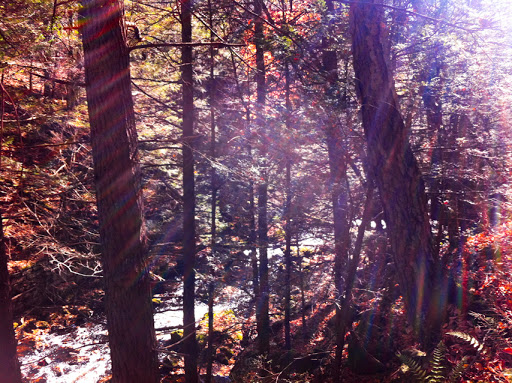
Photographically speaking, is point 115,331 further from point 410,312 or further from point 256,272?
point 256,272

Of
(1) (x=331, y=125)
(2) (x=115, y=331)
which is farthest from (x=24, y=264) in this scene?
(1) (x=331, y=125)

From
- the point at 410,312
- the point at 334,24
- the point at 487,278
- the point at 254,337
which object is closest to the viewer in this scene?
the point at 410,312

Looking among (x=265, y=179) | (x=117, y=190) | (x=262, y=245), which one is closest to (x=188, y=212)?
(x=262, y=245)

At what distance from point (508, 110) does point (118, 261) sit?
45.7ft

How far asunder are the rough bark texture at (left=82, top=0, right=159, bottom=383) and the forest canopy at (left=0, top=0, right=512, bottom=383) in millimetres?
23

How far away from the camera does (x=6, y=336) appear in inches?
256

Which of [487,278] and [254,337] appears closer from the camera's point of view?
[487,278]

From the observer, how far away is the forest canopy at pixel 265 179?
4664 mm

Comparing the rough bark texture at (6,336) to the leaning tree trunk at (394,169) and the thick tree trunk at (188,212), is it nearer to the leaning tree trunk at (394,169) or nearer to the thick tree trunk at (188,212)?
the thick tree trunk at (188,212)

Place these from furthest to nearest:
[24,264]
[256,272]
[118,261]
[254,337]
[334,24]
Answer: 1. [254,337]
2. [256,272]
3. [24,264]
4. [334,24]
5. [118,261]

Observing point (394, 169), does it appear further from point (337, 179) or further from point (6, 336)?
point (6, 336)

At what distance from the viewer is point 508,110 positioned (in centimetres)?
1312

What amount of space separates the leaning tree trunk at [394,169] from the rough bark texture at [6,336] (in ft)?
20.9

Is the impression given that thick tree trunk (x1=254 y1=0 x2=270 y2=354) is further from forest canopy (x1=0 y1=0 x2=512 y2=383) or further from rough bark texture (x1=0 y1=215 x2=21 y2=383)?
rough bark texture (x1=0 y1=215 x2=21 y2=383)
